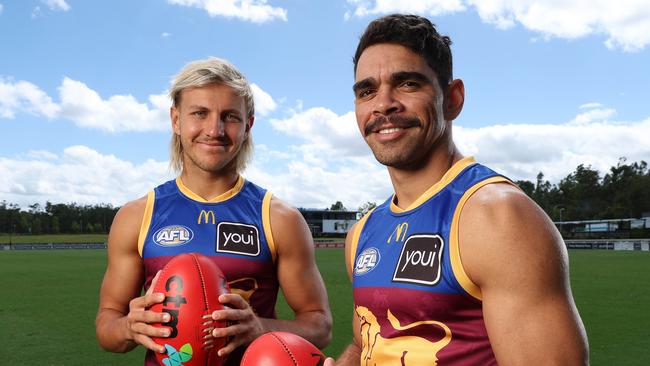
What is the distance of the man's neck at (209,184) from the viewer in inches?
136

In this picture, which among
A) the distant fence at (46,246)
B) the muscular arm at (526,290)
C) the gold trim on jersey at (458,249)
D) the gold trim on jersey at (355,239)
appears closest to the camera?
the muscular arm at (526,290)

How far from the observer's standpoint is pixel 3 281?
2084 cm

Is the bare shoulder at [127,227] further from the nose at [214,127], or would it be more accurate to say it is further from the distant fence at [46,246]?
the distant fence at [46,246]

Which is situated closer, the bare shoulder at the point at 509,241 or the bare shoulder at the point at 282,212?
the bare shoulder at the point at 509,241

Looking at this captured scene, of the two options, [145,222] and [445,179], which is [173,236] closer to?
[145,222]

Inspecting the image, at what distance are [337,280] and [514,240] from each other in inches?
737

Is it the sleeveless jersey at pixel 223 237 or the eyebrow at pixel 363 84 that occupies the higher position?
the eyebrow at pixel 363 84

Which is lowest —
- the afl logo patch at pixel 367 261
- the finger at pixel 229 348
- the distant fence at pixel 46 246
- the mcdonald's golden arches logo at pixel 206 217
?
the distant fence at pixel 46 246

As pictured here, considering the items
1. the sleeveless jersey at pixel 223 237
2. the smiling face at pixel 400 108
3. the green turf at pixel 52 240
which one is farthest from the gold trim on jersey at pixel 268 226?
the green turf at pixel 52 240

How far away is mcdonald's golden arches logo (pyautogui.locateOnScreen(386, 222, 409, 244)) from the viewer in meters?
2.53

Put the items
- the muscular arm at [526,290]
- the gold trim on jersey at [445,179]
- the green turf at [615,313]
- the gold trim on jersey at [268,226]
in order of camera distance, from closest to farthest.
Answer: the muscular arm at [526,290]
the gold trim on jersey at [445,179]
the gold trim on jersey at [268,226]
the green turf at [615,313]

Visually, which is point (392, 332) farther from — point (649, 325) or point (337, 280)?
point (337, 280)

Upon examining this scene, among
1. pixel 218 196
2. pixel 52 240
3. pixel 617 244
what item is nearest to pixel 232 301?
pixel 218 196

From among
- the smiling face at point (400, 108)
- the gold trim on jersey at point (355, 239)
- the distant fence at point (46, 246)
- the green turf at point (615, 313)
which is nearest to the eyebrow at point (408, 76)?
the smiling face at point (400, 108)
